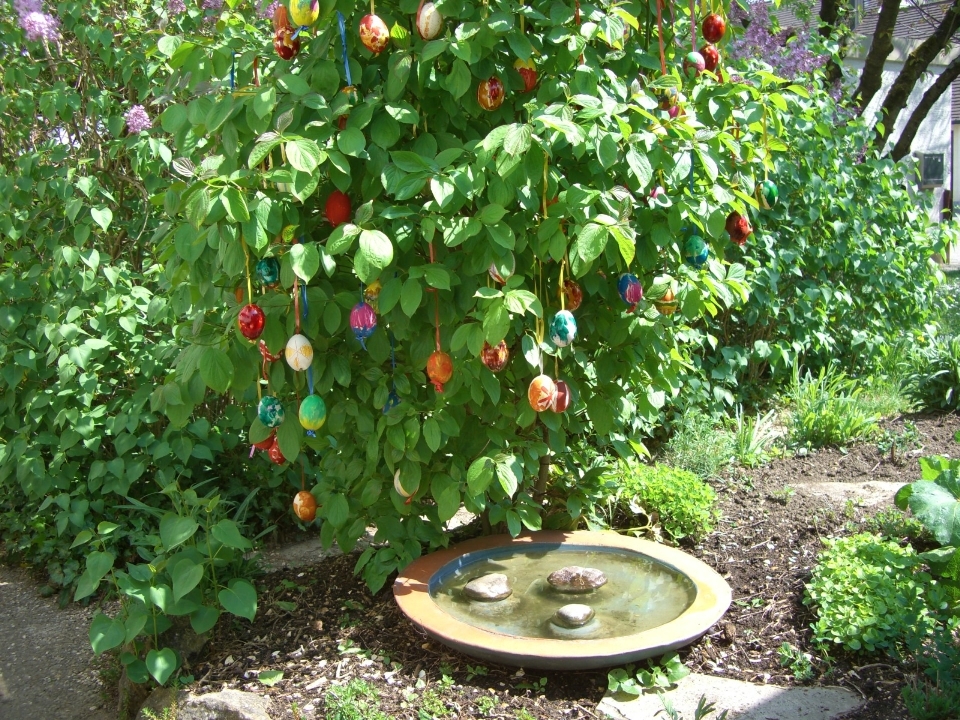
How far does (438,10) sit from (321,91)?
0.43 meters

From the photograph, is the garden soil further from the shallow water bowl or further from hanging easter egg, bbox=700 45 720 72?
hanging easter egg, bbox=700 45 720 72

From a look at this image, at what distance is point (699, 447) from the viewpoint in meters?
4.37

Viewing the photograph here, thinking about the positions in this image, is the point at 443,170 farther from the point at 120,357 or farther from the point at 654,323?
the point at 120,357

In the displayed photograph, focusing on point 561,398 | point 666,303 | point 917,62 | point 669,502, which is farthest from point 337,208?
point 917,62

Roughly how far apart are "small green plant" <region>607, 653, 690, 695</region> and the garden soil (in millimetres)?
51

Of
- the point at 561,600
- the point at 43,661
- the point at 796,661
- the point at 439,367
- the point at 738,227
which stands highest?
the point at 738,227

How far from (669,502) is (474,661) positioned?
1.16 meters

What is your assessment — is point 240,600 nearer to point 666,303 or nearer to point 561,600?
point 561,600

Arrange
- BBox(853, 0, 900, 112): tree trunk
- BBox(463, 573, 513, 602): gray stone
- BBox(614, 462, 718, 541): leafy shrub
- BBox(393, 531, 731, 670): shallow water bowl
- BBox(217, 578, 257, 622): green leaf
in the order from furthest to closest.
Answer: BBox(853, 0, 900, 112): tree trunk < BBox(614, 462, 718, 541): leafy shrub < BBox(463, 573, 513, 602): gray stone < BBox(217, 578, 257, 622): green leaf < BBox(393, 531, 731, 670): shallow water bowl

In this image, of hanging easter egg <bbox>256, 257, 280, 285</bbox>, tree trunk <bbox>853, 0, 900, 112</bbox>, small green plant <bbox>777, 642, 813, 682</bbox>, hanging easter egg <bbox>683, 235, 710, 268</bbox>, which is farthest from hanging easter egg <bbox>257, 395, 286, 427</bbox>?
tree trunk <bbox>853, 0, 900, 112</bbox>

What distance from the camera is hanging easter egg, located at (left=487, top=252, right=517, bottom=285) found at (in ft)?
8.00

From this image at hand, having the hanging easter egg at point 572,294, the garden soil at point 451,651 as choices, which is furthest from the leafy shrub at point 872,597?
the hanging easter egg at point 572,294

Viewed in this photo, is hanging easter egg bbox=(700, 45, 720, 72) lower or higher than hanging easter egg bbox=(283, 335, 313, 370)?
higher

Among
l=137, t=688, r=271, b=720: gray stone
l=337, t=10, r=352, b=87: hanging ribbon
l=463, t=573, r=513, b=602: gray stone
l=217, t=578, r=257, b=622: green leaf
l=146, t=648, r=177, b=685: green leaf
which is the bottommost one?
l=137, t=688, r=271, b=720: gray stone
